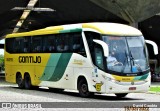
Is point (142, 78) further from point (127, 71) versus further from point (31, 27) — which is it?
point (31, 27)

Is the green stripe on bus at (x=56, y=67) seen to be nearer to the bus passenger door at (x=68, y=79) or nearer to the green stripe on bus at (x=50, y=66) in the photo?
the green stripe on bus at (x=50, y=66)

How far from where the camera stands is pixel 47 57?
2180 centimetres

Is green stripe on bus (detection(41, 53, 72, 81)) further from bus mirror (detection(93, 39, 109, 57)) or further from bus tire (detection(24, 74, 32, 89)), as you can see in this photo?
bus mirror (detection(93, 39, 109, 57))

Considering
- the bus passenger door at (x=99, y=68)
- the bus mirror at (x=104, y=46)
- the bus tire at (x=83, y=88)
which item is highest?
the bus mirror at (x=104, y=46)

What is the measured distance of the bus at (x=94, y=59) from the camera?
17.5 meters

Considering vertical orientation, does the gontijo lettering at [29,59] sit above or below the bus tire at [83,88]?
above

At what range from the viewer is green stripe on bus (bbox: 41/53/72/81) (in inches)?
796

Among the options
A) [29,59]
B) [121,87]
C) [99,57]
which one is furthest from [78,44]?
[29,59]

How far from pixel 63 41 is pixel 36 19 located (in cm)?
4045

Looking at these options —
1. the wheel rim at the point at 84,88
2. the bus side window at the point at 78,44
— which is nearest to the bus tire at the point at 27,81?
the bus side window at the point at 78,44

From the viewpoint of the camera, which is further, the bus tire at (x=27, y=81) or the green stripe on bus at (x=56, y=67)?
the bus tire at (x=27, y=81)

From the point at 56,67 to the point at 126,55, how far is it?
441 centimetres

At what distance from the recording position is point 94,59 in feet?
59.1

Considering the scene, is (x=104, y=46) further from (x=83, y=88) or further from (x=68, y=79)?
(x=68, y=79)
